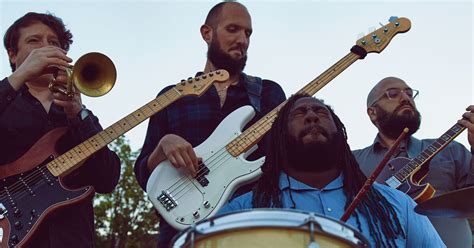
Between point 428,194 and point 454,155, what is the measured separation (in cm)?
51

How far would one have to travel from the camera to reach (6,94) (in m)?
3.96

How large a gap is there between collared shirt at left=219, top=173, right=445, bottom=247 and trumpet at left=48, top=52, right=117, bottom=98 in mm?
1093

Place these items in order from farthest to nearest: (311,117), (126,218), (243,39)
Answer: (126,218) < (243,39) < (311,117)

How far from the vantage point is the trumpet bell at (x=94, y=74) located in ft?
13.2

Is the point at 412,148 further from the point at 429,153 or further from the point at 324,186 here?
the point at 324,186

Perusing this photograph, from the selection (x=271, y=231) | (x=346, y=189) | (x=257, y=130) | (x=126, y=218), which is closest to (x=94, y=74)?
(x=257, y=130)

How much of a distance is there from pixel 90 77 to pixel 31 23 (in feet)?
2.22

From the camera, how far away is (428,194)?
4.44 meters

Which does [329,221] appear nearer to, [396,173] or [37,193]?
[37,193]

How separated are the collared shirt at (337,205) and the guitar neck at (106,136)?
88 cm

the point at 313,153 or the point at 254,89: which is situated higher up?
the point at 254,89

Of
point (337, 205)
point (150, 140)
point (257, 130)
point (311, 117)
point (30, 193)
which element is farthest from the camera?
point (150, 140)

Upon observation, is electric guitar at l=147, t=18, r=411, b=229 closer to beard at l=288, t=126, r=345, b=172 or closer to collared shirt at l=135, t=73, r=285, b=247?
collared shirt at l=135, t=73, r=285, b=247

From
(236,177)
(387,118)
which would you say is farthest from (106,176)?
(387,118)
